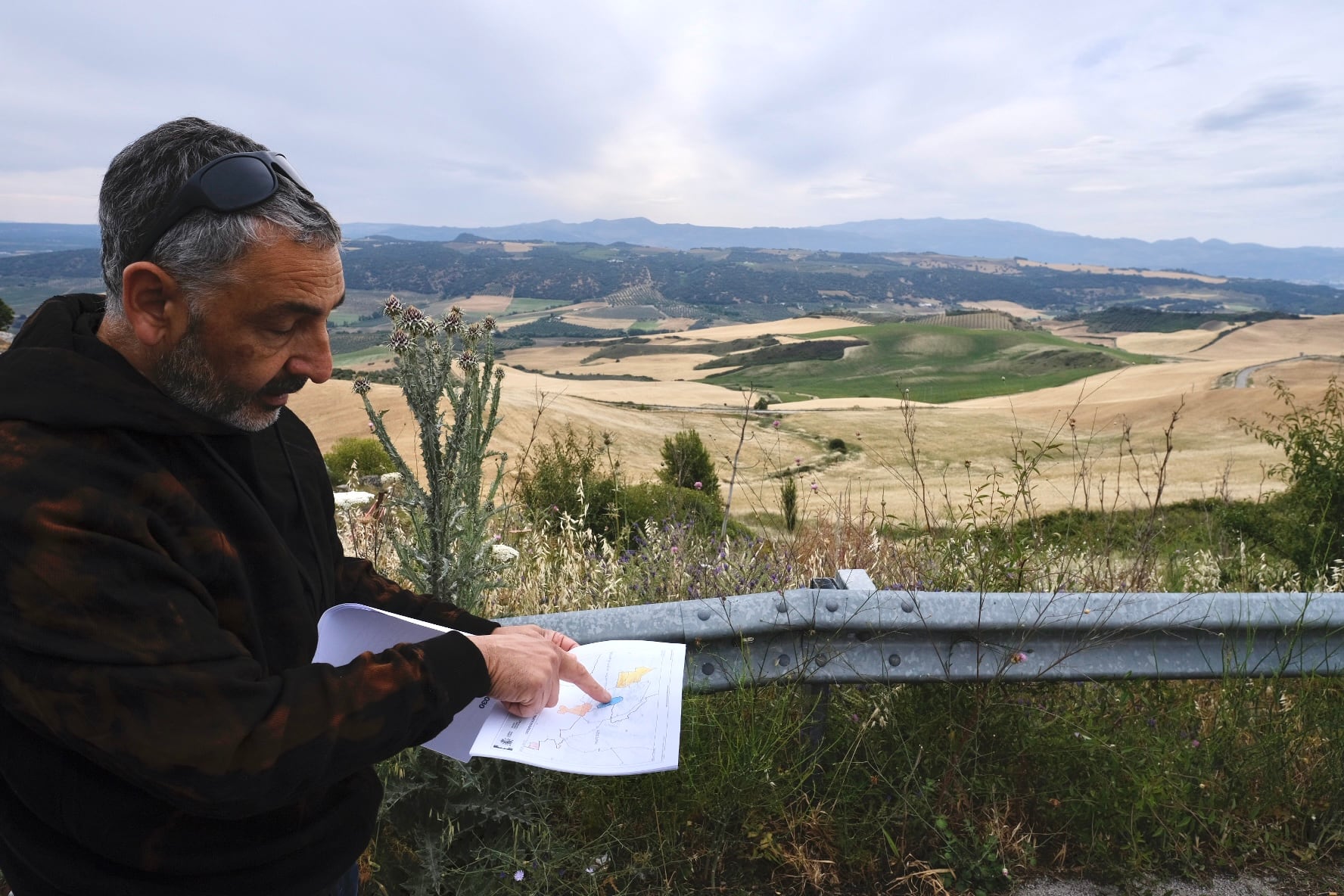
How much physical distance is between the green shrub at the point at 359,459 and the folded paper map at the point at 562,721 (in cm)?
1912

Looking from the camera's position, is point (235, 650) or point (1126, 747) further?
point (1126, 747)

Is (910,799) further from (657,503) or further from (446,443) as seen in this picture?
(657,503)

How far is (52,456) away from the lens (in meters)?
1.07

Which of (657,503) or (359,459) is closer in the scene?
(657,503)

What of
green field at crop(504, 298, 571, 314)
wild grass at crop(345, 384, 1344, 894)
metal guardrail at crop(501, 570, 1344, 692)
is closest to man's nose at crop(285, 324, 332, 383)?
metal guardrail at crop(501, 570, 1344, 692)

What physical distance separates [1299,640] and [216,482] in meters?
3.15

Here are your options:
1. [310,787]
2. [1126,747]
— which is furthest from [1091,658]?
[310,787]

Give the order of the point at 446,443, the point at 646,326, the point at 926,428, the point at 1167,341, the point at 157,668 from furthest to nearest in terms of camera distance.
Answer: the point at 646,326
the point at 1167,341
the point at 926,428
the point at 446,443
the point at 157,668

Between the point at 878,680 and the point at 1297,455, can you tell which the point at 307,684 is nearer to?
the point at 878,680

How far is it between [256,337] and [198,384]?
12cm

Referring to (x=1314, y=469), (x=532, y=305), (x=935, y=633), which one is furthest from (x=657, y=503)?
(x=532, y=305)

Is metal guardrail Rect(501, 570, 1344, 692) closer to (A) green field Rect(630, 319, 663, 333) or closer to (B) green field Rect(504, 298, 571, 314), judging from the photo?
(A) green field Rect(630, 319, 663, 333)

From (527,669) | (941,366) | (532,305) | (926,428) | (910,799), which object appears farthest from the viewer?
(532,305)

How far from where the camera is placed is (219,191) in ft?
3.96
